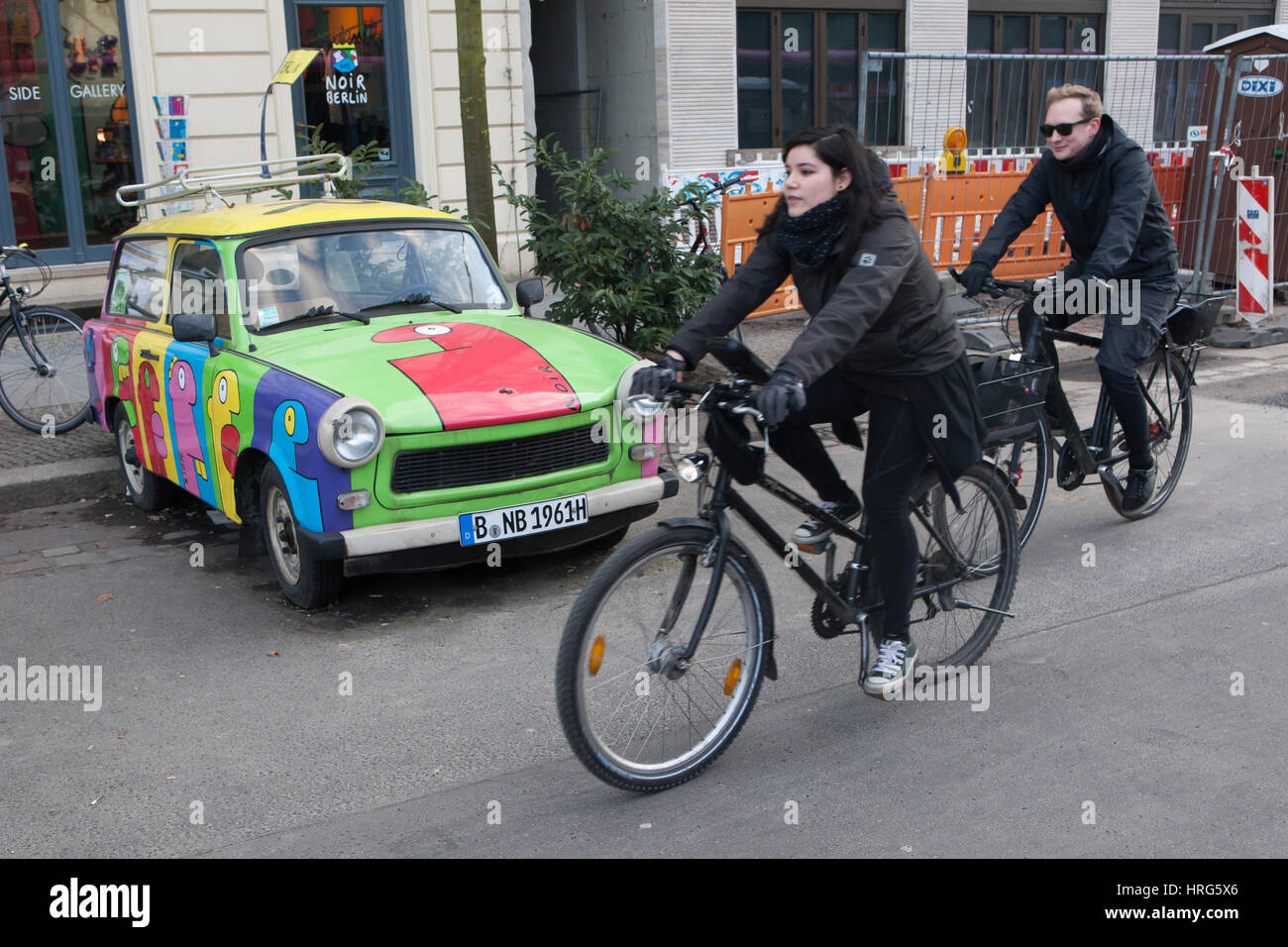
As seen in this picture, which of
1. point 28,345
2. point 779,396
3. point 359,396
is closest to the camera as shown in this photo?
point 779,396

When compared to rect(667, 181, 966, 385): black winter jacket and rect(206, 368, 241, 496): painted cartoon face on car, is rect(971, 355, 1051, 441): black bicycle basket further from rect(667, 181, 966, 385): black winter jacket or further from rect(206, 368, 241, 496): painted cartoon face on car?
rect(206, 368, 241, 496): painted cartoon face on car

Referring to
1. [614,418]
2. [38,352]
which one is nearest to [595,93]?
[38,352]

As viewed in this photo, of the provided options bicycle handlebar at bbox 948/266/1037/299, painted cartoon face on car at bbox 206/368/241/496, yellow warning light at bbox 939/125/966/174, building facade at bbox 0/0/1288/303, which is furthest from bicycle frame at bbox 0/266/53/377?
yellow warning light at bbox 939/125/966/174

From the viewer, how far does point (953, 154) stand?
12.3 metres

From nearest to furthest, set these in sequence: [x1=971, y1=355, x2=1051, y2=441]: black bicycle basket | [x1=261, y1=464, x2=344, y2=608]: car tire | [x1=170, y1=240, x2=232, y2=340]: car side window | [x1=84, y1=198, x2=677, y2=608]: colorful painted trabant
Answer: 1. [x1=971, y1=355, x2=1051, y2=441]: black bicycle basket
2. [x1=84, y1=198, x2=677, y2=608]: colorful painted trabant
3. [x1=261, y1=464, x2=344, y2=608]: car tire
4. [x1=170, y1=240, x2=232, y2=340]: car side window

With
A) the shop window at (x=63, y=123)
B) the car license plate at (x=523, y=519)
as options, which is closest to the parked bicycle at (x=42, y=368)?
the car license plate at (x=523, y=519)

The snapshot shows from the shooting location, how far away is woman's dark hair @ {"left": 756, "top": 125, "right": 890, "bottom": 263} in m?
3.71

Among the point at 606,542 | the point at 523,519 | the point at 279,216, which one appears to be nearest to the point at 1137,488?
the point at 606,542

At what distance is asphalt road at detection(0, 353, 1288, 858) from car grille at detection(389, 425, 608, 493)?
1.90 ft

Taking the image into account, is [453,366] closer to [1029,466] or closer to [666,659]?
[666,659]

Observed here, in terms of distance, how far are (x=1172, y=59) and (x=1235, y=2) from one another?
32.0 ft

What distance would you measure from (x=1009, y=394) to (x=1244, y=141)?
9.02 meters

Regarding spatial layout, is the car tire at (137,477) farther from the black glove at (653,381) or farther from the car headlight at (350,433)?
the black glove at (653,381)

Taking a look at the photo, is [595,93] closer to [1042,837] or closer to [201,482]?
[201,482]
